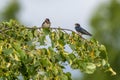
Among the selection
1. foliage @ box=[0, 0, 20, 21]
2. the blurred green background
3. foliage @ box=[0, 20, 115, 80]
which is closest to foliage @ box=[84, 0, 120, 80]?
the blurred green background

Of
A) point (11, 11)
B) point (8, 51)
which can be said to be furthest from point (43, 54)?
point (11, 11)

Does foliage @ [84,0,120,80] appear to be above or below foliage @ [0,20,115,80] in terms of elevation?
above

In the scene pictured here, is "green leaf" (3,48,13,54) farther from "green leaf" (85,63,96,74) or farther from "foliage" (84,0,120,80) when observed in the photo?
"foliage" (84,0,120,80)

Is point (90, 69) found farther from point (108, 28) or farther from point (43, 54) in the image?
point (108, 28)

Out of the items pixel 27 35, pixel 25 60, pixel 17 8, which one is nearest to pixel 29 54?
pixel 25 60

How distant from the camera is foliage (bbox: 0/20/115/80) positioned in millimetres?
12805

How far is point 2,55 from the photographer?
1278cm

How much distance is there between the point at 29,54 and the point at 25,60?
0.12 meters

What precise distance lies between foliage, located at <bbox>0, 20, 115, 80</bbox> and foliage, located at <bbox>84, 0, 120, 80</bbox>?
1201 inches

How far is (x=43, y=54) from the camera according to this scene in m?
13.0

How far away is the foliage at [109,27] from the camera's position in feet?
148

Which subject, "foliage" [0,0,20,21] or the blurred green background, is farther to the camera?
"foliage" [0,0,20,21]

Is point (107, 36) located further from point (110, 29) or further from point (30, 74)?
point (30, 74)

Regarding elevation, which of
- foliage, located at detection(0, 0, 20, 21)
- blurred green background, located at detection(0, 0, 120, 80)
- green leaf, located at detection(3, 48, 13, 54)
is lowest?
green leaf, located at detection(3, 48, 13, 54)
